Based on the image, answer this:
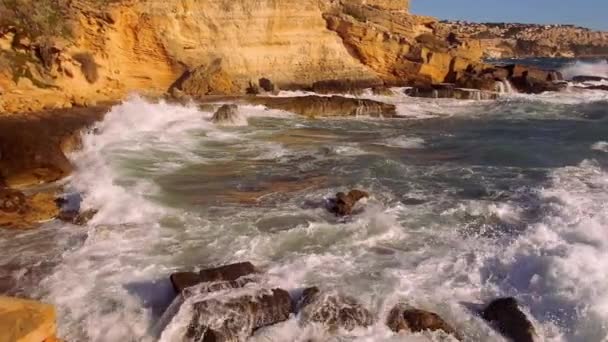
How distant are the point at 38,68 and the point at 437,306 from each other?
15.1 metres

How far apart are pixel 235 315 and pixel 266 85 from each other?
20.6m

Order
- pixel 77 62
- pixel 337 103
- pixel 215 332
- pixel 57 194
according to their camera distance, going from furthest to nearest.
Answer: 1. pixel 337 103
2. pixel 77 62
3. pixel 57 194
4. pixel 215 332

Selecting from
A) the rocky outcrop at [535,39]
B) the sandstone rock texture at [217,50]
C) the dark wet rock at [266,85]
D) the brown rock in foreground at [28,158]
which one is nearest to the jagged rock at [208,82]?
the sandstone rock texture at [217,50]

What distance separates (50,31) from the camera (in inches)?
749

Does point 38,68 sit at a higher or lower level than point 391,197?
higher

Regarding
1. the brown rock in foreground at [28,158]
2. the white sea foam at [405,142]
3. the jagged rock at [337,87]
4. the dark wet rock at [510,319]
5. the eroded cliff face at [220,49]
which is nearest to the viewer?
the dark wet rock at [510,319]

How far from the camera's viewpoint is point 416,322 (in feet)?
21.3

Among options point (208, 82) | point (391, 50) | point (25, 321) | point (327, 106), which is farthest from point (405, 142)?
point (391, 50)

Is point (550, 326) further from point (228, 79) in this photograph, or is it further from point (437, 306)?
point (228, 79)

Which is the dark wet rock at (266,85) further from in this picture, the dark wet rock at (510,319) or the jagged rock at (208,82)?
the dark wet rock at (510,319)

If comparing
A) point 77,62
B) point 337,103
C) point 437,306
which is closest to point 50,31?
point 77,62

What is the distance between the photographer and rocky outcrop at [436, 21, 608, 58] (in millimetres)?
92750

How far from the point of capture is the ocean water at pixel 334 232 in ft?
22.6

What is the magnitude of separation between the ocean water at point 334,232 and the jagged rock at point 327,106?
5.84 metres
